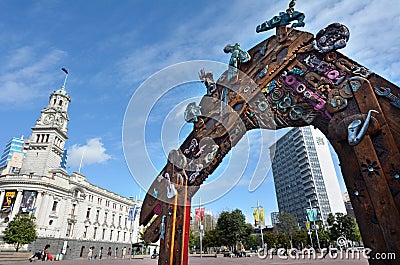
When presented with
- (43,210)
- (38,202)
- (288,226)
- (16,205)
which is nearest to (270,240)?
(288,226)

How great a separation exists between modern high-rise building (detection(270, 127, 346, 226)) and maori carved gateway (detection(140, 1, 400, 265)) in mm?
63701

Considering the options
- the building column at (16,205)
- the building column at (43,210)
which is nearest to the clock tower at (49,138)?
the building column at (16,205)

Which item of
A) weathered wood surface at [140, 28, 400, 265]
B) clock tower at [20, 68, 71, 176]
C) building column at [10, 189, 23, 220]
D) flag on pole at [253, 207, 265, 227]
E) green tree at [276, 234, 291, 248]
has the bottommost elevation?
green tree at [276, 234, 291, 248]

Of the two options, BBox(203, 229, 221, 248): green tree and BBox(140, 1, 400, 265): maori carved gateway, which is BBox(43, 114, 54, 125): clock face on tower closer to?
BBox(203, 229, 221, 248): green tree

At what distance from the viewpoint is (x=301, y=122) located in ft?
10.5

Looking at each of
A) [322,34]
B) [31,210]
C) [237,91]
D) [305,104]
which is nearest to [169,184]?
[237,91]

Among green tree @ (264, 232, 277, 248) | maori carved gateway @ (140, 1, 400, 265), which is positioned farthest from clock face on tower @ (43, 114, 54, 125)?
maori carved gateway @ (140, 1, 400, 265)

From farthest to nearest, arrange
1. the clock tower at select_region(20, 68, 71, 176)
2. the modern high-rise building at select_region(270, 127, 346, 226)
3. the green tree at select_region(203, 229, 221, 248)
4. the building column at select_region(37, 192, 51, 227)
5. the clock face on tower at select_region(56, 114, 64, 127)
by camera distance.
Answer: the modern high-rise building at select_region(270, 127, 346, 226) → the clock face on tower at select_region(56, 114, 64, 127) → the green tree at select_region(203, 229, 221, 248) → the clock tower at select_region(20, 68, 71, 176) → the building column at select_region(37, 192, 51, 227)

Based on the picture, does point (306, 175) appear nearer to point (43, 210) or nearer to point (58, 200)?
point (58, 200)

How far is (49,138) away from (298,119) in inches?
1625

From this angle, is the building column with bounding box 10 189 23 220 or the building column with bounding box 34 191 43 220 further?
the building column with bounding box 34 191 43 220

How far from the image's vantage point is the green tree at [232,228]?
34375mm

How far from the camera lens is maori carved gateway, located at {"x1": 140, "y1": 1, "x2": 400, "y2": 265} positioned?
2.38 meters

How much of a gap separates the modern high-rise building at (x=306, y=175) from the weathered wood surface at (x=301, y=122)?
2509 inches
